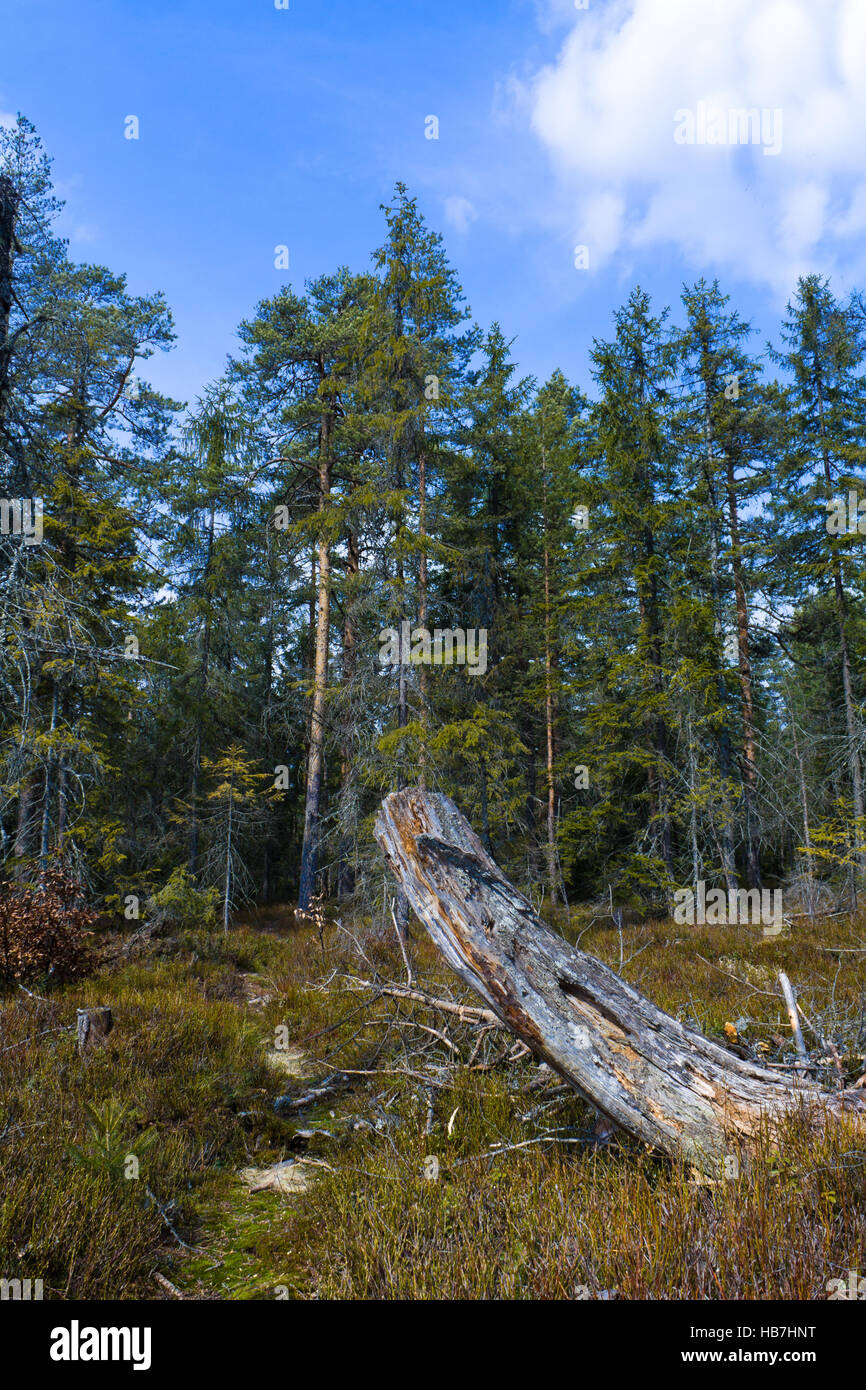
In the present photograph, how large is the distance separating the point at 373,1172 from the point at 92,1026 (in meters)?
3.56

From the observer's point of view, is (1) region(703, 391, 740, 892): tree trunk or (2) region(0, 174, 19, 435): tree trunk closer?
(2) region(0, 174, 19, 435): tree trunk

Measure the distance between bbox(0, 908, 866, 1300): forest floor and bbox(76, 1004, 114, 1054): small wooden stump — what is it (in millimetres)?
177

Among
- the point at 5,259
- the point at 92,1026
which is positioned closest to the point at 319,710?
the point at 92,1026

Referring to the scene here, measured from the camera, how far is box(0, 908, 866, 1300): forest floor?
258 centimetres

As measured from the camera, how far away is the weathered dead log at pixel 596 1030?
3279 millimetres

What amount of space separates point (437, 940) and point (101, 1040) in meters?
3.99

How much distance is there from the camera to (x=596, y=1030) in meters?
3.53

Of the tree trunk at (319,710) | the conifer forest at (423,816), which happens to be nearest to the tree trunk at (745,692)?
the conifer forest at (423,816)

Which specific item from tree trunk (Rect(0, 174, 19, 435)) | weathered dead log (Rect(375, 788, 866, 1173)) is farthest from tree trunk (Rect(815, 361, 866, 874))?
tree trunk (Rect(0, 174, 19, 435))

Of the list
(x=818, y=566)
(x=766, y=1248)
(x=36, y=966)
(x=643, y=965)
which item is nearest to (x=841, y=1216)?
(x=766, y=1248)
